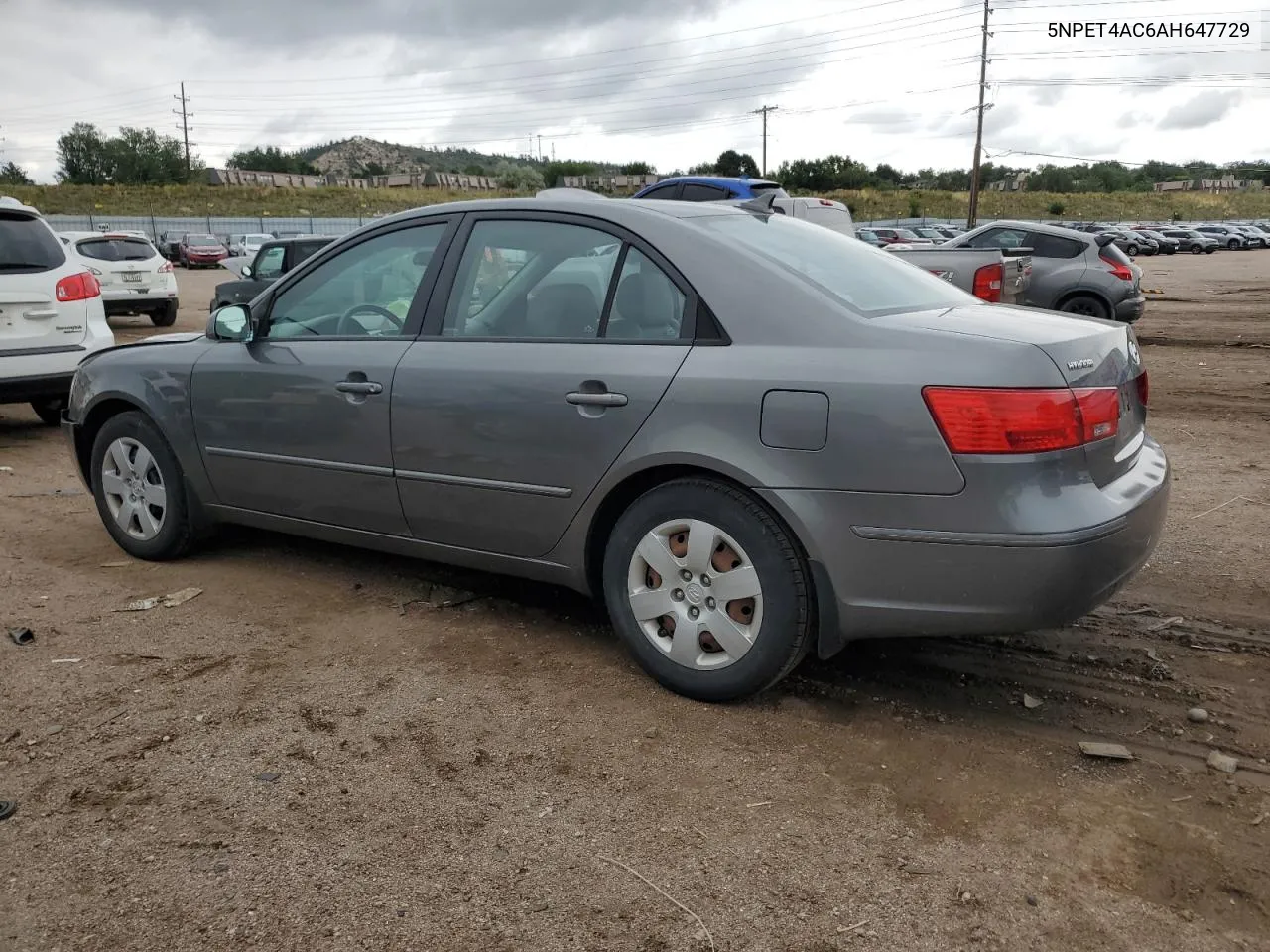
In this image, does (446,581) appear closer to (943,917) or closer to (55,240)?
(943,917)

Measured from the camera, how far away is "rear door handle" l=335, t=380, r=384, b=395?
156 inches

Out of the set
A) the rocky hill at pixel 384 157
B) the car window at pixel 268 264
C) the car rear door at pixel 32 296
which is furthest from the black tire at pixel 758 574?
the rocky hill at pixel 384 157

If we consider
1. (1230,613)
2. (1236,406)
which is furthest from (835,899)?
(1236,406)

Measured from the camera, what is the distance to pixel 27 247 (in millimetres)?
7742

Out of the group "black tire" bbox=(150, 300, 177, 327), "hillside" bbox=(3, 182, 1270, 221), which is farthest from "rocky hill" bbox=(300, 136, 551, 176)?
"black tire" bbox=(150, 300, 177, 327)

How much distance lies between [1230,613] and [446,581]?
10.4ft

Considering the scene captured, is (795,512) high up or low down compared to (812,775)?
up

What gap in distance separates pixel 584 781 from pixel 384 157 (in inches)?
7363

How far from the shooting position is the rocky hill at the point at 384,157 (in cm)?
16589

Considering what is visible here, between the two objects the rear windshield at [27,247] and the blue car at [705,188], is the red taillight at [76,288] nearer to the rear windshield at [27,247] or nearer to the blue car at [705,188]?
the rear windshield at [27,247]

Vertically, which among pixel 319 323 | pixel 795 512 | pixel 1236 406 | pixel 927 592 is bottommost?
pixel 1236 406

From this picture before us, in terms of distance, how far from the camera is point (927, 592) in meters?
2.99

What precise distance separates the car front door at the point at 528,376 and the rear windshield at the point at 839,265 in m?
0.35

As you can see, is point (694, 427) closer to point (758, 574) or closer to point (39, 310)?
point (758, 574)
